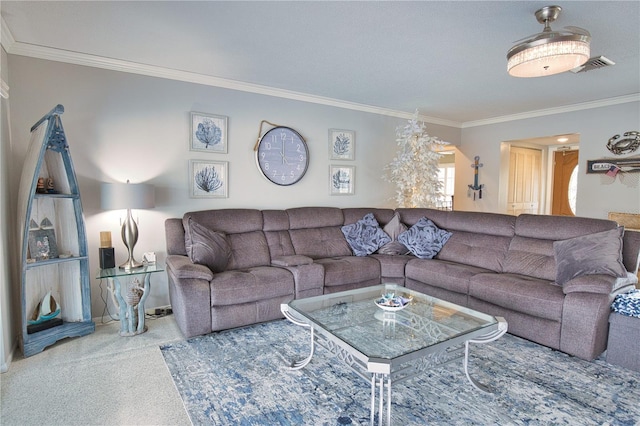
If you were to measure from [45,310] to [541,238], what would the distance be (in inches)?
174

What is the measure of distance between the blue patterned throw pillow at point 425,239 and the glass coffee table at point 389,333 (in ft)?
4.37

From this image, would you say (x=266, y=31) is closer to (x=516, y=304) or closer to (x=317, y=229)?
(x=317, y=229)

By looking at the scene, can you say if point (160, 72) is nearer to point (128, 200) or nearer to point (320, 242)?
point (128, 200)

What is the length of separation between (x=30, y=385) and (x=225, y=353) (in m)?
1.20

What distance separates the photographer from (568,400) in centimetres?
203

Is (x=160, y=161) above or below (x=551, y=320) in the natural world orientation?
above

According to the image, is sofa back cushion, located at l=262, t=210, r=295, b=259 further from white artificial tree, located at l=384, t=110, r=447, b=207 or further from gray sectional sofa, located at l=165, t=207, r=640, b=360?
white artificial tree, located at l=384, t=110, r=447, b=207

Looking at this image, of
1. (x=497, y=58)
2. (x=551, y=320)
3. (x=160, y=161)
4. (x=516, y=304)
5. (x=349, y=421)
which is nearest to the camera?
(x=349, y=421)

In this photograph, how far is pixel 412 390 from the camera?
2.13 meters

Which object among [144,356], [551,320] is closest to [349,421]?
[144,356]

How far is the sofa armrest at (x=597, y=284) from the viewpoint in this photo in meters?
2.45

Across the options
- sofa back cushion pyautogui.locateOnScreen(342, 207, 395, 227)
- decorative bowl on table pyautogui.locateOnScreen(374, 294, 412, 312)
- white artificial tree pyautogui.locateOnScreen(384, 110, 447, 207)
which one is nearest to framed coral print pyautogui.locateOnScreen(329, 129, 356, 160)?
white artificial tree pyautogui.locateOnScreen(384, 110, 447, 207)

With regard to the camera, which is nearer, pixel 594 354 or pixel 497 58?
pixel 594 354

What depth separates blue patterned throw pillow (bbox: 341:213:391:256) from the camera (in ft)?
13.8
